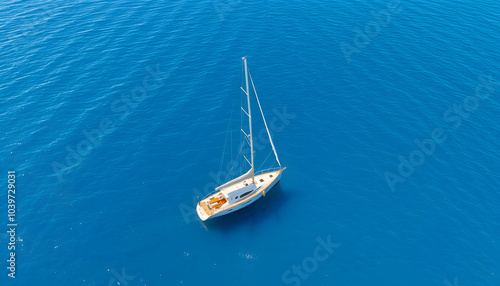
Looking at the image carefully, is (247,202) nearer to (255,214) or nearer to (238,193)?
(238,193)

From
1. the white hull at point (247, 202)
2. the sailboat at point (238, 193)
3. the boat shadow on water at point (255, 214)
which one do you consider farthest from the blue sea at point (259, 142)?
the sailboat at point (238, 193)

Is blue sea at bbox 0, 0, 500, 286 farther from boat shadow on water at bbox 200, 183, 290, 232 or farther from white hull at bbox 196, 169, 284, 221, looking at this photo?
white hull at bbox 196, 169, 284, 221

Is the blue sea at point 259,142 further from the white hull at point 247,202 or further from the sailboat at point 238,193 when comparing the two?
the sailboat at point 238,193

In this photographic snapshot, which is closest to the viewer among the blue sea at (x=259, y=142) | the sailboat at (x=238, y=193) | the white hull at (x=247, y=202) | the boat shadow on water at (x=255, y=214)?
the blue sea at (x=259, y=142)

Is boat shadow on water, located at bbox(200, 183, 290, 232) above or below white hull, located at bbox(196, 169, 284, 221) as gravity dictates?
below

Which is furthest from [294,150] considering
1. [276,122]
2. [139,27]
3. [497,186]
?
[139,27]

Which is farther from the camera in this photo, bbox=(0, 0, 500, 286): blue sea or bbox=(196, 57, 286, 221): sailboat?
bbox=(196, 57, 286, 221): sailboat

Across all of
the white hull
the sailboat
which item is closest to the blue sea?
the white hull

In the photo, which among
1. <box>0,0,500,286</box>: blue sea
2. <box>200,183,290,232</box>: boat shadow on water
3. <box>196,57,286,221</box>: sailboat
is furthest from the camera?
<box>200,183,290,232</box>: boat shadow on water
